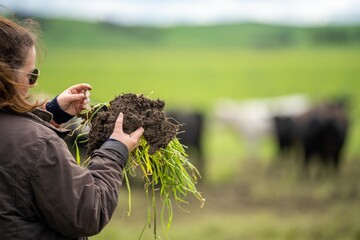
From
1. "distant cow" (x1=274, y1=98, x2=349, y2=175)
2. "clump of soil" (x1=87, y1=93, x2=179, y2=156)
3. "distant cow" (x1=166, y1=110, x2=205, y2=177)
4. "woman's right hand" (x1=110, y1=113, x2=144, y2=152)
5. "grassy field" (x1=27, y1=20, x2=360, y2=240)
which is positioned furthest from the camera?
"distant cow" (x1=166, y1=110, x2=205, y2=177)

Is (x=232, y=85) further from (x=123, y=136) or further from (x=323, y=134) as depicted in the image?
(x=123, y=136)

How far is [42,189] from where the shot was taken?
2.31 metres

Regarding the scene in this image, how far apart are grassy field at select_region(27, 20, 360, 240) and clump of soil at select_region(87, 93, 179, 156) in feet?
0.83

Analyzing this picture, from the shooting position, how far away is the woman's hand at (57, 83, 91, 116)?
9.98 feet

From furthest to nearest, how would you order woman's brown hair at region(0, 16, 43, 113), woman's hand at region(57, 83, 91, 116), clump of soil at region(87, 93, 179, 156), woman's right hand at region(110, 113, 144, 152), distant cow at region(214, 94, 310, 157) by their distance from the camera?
1. distant cow at region(214, 94, 310, 157)
2. woman's hand at region(57, 83, 91, 116)
3. clump of soil at region(87, 93, 179, 156)
4. woman's right hand at region(110, 113, 144, 152)
5. woman's brown hair at region(0, 16, 43, 113)

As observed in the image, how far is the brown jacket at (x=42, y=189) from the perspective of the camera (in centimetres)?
231

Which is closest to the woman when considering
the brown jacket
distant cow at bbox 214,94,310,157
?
the brown jacket

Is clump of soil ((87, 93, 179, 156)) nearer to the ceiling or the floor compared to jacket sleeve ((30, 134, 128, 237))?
nearer to the ceiling

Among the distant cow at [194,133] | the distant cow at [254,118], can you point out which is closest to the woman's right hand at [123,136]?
the distant cow at [194,133]

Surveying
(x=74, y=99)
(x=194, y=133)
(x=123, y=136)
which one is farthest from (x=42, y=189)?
(x=194, y=133)

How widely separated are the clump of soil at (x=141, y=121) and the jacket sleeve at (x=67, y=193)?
17.7 inches

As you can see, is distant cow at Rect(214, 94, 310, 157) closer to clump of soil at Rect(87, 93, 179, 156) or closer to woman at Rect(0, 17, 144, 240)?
clump of soil at Rect(87, 93, 179, 156)

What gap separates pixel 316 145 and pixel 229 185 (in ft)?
9.10

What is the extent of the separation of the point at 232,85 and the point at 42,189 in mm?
46382
